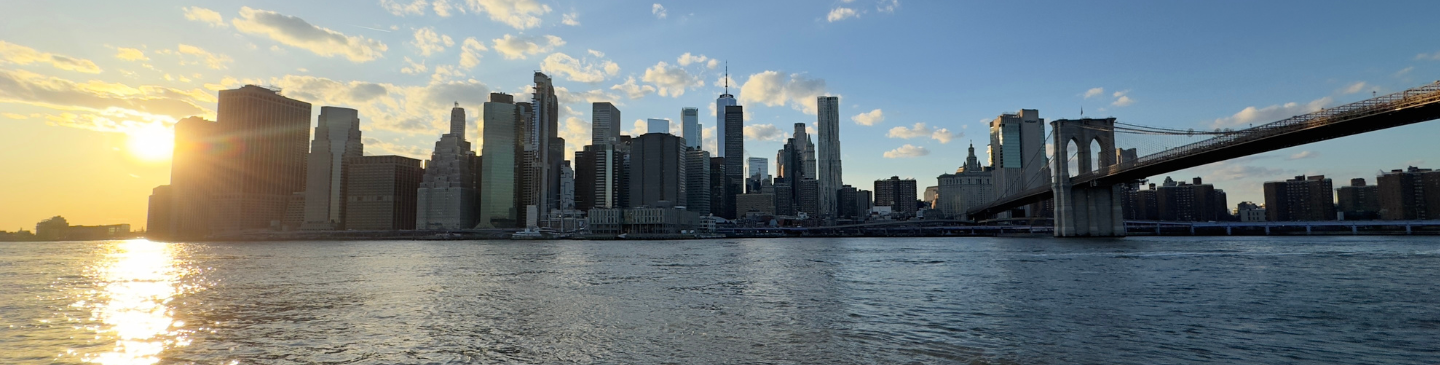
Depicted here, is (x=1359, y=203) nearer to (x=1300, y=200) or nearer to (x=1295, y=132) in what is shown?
(x=1300, y=200)

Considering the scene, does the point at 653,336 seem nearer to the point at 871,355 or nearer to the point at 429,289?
the point at 871,355

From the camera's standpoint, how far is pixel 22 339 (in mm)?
17750

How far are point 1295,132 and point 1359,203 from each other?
14961 centimetres

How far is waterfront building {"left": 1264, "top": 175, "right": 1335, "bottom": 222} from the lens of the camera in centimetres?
17100

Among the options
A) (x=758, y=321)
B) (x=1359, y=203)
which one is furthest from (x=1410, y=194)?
(x=758, y=321)

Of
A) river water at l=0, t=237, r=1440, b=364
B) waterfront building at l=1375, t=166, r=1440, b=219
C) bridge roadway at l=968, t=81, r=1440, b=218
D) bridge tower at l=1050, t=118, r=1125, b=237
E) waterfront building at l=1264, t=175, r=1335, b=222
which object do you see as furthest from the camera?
waterfront building at l=1264, t=175, r=1335, b=222

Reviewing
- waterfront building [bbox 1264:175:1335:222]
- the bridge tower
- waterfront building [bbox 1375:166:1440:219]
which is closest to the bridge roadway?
the bridge tower

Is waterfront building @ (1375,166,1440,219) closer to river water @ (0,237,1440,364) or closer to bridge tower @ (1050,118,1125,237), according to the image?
bridge tower @ (1050,118,1125,237)

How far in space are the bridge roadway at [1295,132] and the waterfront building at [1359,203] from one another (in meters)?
123

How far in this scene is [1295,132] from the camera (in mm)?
54250

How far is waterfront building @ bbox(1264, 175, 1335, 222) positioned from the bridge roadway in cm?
12838

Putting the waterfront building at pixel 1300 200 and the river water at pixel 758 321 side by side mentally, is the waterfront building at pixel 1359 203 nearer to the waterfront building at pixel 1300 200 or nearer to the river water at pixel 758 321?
the waterfront building at pixel 1300 200

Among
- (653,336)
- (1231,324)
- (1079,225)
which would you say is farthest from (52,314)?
(1079,225)

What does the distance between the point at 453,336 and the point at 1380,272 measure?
137 ft
